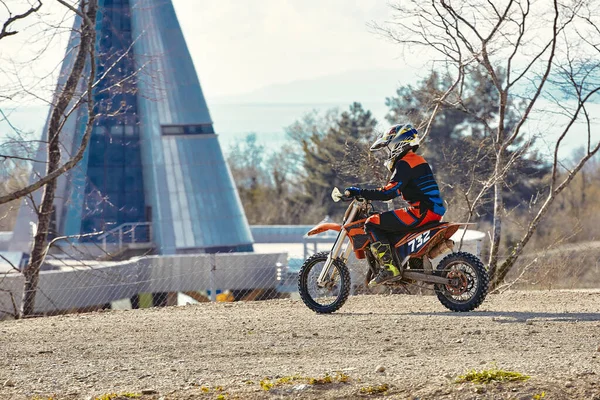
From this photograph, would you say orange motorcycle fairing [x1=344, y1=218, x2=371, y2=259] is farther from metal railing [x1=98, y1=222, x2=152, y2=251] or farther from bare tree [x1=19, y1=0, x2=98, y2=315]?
metal railing [x1=98, y1=222, x2=152, y2=251]

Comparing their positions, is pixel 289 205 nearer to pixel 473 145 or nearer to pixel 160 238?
pixel 160 238

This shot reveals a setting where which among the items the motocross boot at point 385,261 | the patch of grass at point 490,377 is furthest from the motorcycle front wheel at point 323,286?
the patch of grass at point 490,377

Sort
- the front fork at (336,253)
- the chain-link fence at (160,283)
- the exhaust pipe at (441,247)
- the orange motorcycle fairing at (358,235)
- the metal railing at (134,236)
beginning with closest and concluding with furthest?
the exhaust pipe at (441,247), the orange motorcycle fairing at (358,235), the front fork at (336,253), the chain-link fence at (160,283), the metal railing at (134,236)

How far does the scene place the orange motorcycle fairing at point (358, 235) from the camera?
886cm

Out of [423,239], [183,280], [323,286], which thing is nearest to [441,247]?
[423,239]

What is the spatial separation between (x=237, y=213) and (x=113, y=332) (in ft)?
62.7

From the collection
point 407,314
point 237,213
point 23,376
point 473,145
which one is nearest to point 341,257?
point 407,314

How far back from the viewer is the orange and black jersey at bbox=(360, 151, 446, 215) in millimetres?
8562

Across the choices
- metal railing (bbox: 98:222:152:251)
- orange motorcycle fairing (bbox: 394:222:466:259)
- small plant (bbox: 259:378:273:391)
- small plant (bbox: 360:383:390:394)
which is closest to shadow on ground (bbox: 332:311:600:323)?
orange motorcycle fairing (bbox: 394:222:466:259)

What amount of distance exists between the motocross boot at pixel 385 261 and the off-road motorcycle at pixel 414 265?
0.19 feet

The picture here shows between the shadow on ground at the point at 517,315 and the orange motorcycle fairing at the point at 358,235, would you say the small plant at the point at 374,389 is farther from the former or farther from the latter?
the orange motorcycle fairing at the point at 358,235

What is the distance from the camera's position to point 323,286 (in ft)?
30.2

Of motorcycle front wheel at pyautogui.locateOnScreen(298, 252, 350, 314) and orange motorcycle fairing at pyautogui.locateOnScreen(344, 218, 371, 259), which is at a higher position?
orange motorcycle fairing at pyautogui.locateOnScreen(344, 218, 371, 259)

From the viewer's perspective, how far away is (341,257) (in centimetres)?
920
